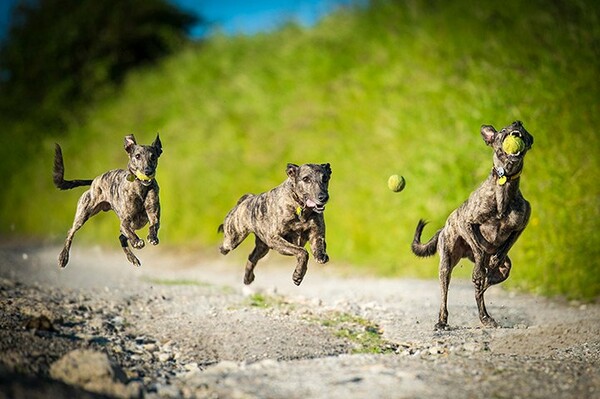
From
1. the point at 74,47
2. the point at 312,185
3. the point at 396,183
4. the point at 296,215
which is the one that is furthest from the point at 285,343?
the point at 74,47

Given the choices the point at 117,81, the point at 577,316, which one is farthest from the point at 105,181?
the point at 117,81

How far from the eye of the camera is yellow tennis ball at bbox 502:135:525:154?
654 cm

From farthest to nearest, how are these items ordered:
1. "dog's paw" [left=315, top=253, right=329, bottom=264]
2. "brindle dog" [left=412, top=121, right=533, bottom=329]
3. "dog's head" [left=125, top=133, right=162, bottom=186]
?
"brindle dog" [left=412, top=121, right=533, bottom=329]
"dog's paw" [left=315, top=253, right=329, bottom=264]
"dog's head" [left=125, top=133, right=162, bottom=186]

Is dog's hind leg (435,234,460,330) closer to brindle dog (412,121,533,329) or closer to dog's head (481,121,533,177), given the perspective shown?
brindle dog (412,121,533,329)

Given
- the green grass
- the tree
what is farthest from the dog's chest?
the tree

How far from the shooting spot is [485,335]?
752 centimetres

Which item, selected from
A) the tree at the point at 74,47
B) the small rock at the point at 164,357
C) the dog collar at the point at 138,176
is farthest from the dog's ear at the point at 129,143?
the tree at the point at 74,47

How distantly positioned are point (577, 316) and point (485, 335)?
2.27m

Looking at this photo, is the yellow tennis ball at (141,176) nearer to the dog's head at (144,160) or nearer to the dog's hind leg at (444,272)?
the dog's head at (144,160)

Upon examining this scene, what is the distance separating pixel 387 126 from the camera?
1466cm

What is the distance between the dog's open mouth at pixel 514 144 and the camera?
6547 mm

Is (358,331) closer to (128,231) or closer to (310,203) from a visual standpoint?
(310,203)

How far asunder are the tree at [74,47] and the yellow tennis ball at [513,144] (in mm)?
20689

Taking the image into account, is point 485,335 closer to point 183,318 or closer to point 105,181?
point 183,318
